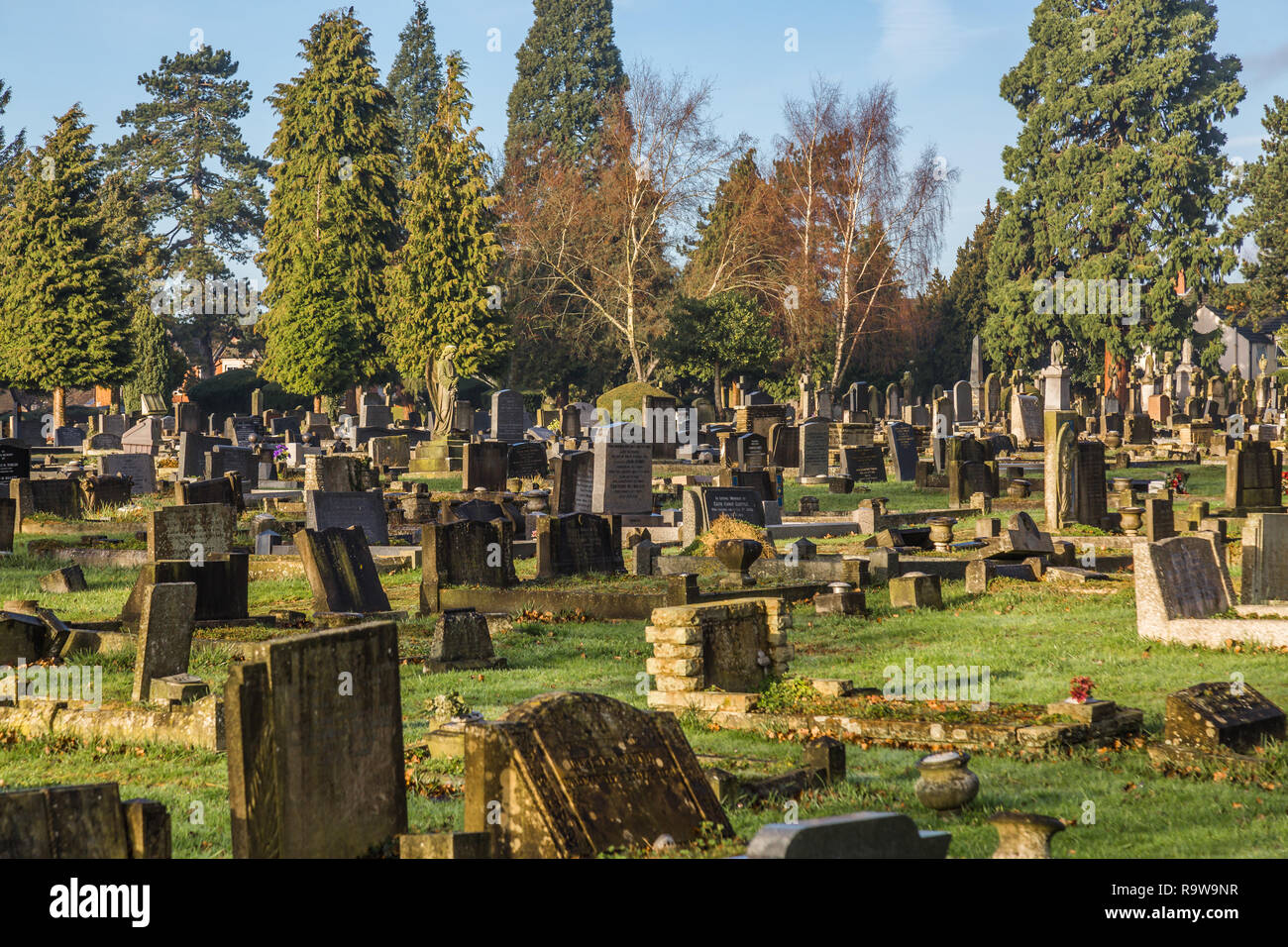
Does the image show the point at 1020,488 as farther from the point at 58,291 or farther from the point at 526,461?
the point at 58,291

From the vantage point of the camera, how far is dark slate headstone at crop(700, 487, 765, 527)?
20.4 meters

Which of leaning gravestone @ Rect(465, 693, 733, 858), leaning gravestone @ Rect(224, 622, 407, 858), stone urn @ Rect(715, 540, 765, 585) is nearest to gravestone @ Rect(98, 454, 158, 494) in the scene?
stone urn @ Rect(715, 540, 765, 585)

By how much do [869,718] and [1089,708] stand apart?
141 cm

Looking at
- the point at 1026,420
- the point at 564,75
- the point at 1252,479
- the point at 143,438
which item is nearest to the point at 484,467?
the point at 1252,479

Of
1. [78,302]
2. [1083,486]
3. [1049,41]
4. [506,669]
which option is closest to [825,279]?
[1049,41]

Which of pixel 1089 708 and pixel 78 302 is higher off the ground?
pixel 78 302

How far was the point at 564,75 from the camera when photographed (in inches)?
3282

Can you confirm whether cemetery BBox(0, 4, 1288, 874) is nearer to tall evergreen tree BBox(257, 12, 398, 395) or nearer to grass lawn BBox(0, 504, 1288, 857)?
grass lawn BBox(0, 504, 1288, 857)

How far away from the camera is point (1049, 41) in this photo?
211 feet

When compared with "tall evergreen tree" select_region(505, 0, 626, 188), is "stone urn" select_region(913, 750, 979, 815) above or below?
below
